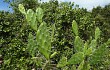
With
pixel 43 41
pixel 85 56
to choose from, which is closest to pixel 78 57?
pixel 85 56

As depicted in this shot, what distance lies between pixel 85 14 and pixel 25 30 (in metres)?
2.65

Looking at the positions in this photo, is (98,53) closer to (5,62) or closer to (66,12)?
(5,62)

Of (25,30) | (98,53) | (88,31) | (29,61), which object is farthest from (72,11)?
(98,53)

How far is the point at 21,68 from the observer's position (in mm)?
9875

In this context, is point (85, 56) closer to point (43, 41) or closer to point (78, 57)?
point (78, 57)

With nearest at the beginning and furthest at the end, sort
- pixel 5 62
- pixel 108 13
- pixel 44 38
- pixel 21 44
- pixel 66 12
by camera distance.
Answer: pixel 44 38 < pixel 5 62 < pixel 21 44 < pixel 66 12 < pixel 108 13

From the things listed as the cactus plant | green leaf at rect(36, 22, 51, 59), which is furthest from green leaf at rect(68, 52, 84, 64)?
green leaf at rect(36, 22, 51, 59)

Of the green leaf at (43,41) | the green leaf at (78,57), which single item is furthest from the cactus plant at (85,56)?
the green leaf at (43,41)

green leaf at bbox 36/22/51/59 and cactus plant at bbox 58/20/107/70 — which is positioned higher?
green leaf at bbox 36/22/51/59

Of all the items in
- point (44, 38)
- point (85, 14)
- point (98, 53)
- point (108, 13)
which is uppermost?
point (108, 13)

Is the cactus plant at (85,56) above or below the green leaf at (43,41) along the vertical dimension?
below

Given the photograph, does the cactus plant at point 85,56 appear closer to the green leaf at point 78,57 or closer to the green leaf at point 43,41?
the green leaf at point 78,57

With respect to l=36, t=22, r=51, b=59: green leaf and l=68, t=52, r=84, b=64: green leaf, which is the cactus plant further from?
l=36, t=22, r=51, b=59: green leaf

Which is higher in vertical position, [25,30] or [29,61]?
[25,30]
